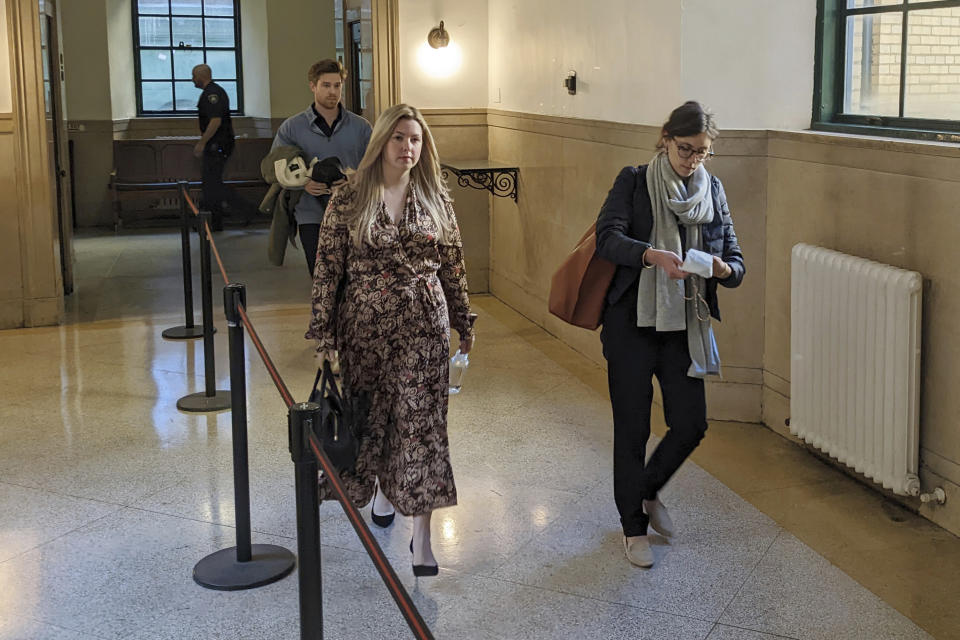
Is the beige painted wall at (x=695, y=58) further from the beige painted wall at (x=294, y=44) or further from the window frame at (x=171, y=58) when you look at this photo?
the window frame at (x=171, y=58)

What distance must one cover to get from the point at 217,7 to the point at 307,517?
13.8 m

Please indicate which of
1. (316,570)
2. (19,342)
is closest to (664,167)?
(316,570)

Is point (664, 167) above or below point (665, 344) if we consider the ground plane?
above

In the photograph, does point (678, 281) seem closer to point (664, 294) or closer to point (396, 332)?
point (664, 294)

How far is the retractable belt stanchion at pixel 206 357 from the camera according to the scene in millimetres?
5785

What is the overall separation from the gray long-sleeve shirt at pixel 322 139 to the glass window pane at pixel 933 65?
9.10 feet

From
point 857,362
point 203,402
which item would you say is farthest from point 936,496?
point 203,402

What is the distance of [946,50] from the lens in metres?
4.43

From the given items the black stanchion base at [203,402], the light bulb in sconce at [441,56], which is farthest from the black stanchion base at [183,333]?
the light bulb in sconce at [441,56]

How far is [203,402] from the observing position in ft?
19.7

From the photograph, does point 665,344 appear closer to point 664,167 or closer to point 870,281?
point 664,167

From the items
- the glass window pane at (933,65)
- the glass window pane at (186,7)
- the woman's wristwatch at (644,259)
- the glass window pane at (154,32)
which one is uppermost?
the glass window pane at (186,7)

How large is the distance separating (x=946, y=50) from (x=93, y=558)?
3761 millimetres

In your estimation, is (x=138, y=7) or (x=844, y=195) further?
(x=138, y=7)
